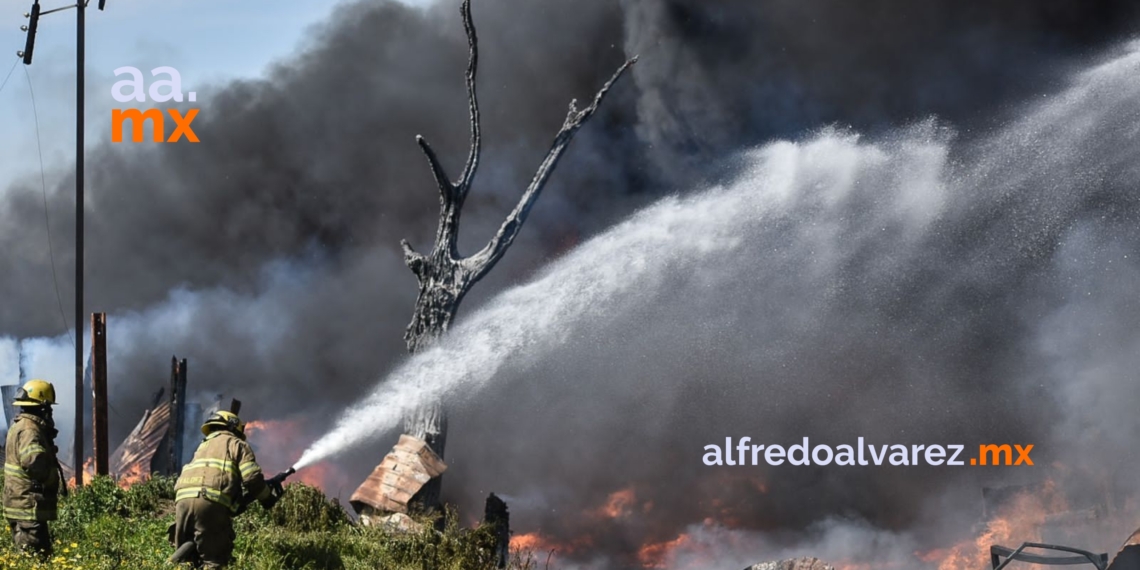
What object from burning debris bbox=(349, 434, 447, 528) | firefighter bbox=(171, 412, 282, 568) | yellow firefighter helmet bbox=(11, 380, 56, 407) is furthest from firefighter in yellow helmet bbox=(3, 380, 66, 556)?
burning debris bbox=(349, 434, 447, 528)

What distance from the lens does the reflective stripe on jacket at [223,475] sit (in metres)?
9.80

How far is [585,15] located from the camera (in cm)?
1450

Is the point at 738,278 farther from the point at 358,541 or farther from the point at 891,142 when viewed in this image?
the point at 358,541

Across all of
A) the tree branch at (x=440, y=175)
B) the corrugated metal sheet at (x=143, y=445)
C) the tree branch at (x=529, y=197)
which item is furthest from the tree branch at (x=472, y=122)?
the corrugated metal sheet at (x=143, y=445)

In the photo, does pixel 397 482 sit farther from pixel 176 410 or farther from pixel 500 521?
pixel 176 410

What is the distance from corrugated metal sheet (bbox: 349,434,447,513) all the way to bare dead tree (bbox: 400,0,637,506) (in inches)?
12.1

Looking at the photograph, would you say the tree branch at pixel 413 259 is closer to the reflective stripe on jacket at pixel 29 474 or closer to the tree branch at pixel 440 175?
the tree branch at pixel 440 175

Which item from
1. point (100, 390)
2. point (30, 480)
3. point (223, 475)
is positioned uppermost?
point (100, 390)

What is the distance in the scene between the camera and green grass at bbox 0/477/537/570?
10.8m

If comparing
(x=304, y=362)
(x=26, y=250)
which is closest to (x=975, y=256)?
(x=304, y=362)

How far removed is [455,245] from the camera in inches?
566

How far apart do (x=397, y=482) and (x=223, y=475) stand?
12.9 ft

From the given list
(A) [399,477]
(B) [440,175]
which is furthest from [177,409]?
(B) [440,175]

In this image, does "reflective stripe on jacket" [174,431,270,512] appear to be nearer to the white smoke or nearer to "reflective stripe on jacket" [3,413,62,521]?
"reflective stripe on jacket" [3,413,62,521]
